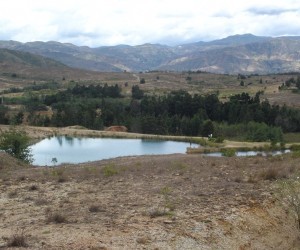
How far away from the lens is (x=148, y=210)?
50.9 ft

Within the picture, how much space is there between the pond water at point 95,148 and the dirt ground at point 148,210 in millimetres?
39979

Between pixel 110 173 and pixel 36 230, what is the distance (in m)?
10.0

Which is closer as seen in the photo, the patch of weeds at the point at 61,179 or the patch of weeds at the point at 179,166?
the patch of weeds at the point at 61,179

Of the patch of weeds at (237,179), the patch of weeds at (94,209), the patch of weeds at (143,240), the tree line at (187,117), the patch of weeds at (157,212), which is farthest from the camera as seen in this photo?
the tree line at (187,117)

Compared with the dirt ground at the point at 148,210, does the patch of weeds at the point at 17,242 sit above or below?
above

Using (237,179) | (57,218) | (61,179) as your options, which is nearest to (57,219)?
(57,218)

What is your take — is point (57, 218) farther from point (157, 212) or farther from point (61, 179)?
point (61, 179)

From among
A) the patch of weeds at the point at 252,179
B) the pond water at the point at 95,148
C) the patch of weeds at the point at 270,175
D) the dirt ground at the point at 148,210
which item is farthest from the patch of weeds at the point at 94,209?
the pond water at the point at 95,148

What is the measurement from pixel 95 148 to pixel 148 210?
204 feet

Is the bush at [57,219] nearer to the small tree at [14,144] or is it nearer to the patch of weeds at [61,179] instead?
the patch of weeds at [61,179]

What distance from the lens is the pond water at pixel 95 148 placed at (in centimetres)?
6684

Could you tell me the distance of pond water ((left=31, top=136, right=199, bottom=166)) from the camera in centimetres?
6684

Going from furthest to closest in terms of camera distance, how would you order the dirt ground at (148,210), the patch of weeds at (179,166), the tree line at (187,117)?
the tree line at (187,117) → the patch of weeds at (179,166) → the dirt ground at (148,210)

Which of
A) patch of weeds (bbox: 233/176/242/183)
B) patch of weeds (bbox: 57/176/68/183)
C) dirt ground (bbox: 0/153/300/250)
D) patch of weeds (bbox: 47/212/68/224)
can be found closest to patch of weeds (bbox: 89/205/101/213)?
dirt ground (bbox: 0/153/300/250)
